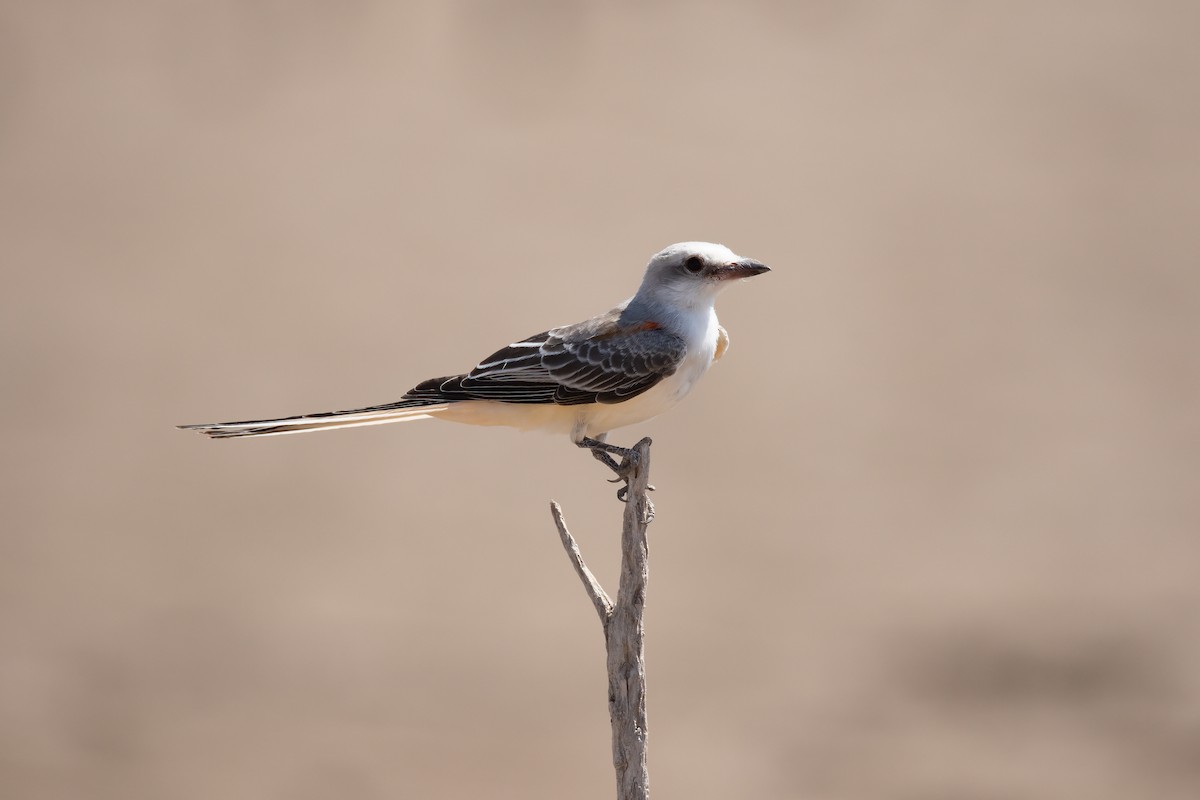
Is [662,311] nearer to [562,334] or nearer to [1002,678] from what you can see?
[562,334]

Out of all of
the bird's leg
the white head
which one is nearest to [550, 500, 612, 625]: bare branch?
the bird's leg

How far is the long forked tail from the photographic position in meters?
6.61

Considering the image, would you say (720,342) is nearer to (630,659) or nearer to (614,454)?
(614,454)

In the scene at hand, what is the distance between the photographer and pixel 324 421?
22.4ft

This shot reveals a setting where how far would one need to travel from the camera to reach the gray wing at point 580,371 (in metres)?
7.31

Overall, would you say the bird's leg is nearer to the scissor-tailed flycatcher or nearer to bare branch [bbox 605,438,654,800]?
the scissor-tailed flycatcher

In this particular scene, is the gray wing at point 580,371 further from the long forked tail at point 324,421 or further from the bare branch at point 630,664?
the bare branch at point 630,664

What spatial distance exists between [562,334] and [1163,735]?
10.4 m

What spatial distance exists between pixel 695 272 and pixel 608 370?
2.78 feet

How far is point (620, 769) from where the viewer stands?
6.84 m

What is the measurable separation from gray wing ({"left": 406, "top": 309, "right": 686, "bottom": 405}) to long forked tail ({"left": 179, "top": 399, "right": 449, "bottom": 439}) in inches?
5.8

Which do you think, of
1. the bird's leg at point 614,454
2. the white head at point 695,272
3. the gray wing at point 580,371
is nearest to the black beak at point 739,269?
the white head at point 695,272

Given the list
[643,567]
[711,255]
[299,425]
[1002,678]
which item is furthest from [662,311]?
[1002,678]

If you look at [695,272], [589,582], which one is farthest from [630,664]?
[695,272]
